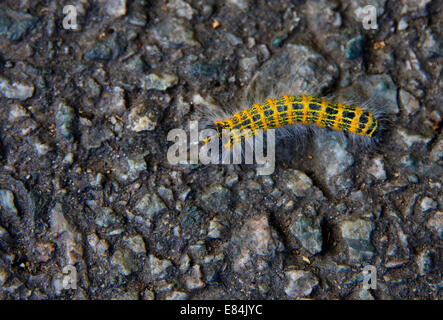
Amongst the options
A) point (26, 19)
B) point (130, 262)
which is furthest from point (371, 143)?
point (26, 19)

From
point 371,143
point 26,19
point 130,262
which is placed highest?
→ point 26,19

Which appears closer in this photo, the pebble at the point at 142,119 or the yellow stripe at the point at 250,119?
the pebble at the point at 142,119

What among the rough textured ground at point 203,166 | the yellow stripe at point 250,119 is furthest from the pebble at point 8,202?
the yellow stripe at point 250,119

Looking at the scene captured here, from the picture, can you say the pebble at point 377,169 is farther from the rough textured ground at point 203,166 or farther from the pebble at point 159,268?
the pebble at point 159,268

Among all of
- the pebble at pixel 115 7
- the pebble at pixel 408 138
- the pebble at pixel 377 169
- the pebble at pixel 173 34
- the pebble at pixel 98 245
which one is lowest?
the pebble at pixel 98 245

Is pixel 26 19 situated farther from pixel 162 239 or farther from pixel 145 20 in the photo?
pixel 162 239

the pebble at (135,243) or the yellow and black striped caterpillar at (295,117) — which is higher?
the yellow and black striped caterpillar at (295,117)

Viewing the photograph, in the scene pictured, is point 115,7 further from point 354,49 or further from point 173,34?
point 354,49
